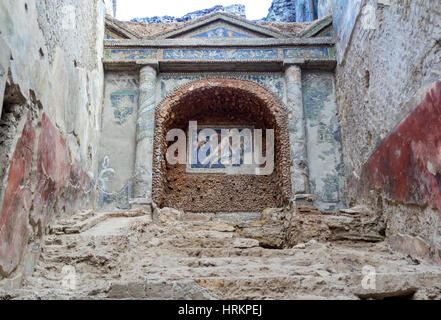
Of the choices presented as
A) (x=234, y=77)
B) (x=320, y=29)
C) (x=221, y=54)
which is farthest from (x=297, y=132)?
(x=320, y=29)

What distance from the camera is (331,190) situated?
22.5ft

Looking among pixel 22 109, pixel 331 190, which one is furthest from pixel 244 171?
pixel 22 109

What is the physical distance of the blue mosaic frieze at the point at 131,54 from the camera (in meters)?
7.57

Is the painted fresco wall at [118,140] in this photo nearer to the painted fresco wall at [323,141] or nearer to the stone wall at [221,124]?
the stone wall at [221,124]

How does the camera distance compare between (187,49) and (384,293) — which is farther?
(187,49)

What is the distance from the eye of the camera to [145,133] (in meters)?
7.05

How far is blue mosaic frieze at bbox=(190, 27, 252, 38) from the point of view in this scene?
25.8ft

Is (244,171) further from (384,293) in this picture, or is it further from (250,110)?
(384,293)

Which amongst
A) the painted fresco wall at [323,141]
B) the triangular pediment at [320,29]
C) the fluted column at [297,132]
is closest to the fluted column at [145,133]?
the fluted column at [297,132]

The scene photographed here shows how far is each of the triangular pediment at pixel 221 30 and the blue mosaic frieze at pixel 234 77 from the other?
0.81 meters

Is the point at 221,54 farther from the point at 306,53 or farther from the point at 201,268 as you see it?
the point at 201,268

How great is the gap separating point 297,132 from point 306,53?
1.66m

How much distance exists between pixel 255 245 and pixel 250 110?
441 centimetres

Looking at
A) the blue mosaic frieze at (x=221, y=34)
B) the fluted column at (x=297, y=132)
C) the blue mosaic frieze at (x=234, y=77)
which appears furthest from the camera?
the blue mosaic frieze at (x=221, y=34)
